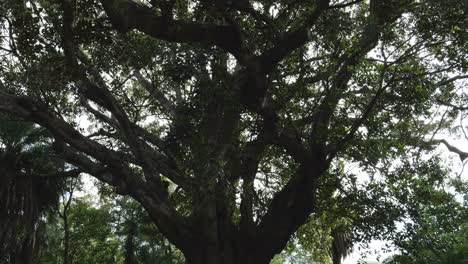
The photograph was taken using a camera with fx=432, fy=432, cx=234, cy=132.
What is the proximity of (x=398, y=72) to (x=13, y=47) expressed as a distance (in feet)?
23.2

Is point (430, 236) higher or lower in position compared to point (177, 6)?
lower

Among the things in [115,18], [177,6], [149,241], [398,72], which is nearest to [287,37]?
[398,72]

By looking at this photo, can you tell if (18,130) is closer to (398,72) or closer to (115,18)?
(115,18)

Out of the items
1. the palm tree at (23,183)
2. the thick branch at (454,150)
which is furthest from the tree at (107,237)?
the thick branch at (454,150)

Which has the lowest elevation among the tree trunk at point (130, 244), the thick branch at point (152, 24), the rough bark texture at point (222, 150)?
the rough bark texture at point (222, 150)

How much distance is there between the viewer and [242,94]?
24.5 feet

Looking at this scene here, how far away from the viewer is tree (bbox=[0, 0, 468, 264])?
6.84 m

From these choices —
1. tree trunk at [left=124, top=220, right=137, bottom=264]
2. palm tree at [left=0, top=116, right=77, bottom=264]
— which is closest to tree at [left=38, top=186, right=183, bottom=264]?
tree trunk at [left=124, top=220, right=137, bottom=264]

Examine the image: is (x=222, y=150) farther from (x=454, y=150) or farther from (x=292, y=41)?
(x=454, y=150)

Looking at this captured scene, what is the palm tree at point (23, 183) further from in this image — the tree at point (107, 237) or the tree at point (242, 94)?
the tree at point (107, 237)

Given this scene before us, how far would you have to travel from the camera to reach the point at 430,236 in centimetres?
796

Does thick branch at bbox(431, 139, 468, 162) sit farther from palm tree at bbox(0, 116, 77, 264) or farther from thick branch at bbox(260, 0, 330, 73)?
palm tree at bbox(0, 116, 77, 264)

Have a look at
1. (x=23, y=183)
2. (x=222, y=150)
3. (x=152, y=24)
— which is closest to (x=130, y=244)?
(x=23, y=183)

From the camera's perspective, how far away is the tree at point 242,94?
6844 mm
